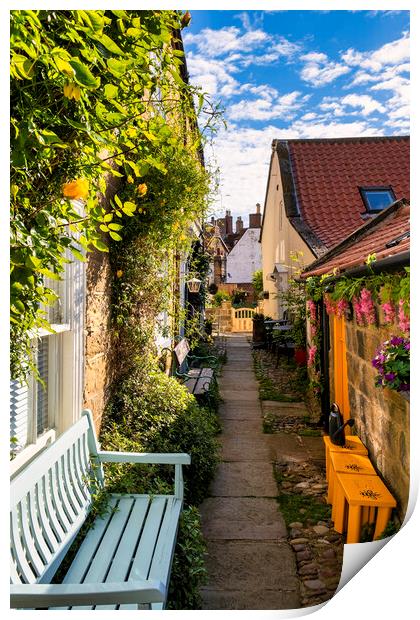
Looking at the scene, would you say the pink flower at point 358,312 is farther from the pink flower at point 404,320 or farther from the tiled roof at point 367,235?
the pink flower at point 404,320

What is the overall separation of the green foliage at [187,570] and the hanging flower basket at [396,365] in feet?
3.80

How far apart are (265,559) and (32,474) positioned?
133cm

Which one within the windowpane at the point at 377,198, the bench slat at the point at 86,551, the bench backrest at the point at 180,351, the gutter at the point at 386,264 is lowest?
the bench slat at the point at 86,551

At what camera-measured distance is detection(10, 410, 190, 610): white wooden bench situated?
125 centimetres

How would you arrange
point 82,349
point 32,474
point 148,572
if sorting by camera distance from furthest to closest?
1. point 82,349
2. point 148,572
3. point 32,474

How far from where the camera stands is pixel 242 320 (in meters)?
15.5

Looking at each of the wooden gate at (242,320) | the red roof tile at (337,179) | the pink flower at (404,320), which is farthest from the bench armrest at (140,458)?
the wooden gate at (242,320)

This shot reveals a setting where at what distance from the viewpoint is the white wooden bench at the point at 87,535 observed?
125cm

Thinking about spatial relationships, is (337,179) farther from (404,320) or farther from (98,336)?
(404,320)

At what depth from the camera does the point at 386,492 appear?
2.29 meters

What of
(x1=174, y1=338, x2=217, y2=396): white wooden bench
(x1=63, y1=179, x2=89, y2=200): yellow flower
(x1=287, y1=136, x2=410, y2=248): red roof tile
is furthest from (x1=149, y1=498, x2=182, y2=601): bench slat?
(x1=287, y1=136, x2=410, y2=248): red roof tile

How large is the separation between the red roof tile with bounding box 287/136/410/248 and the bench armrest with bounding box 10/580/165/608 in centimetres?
598

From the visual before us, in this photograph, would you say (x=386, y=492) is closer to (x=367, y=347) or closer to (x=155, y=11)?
(x=367, y=347)

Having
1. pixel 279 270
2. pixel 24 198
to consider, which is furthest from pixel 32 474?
pixel 279 270
